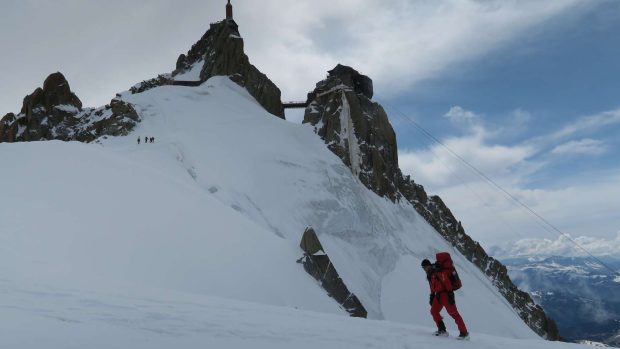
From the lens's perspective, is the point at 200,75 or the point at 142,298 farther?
the point at 200,75

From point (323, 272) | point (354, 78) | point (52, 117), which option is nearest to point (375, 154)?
point (354, 78)

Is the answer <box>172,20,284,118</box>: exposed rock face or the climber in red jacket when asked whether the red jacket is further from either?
<box>172,20,284,118</box>: exposed rock face

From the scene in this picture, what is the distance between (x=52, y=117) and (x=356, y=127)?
38.2m

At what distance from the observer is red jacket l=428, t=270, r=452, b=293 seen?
10.2 m

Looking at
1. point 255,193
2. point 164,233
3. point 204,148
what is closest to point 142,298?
point 164,233

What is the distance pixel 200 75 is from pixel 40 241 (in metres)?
59.8

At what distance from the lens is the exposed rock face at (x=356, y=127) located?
53312mm

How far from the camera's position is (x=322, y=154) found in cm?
4922

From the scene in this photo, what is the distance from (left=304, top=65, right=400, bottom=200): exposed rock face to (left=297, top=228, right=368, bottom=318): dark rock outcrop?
2454 centimetres

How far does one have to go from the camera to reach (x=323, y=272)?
2572cm

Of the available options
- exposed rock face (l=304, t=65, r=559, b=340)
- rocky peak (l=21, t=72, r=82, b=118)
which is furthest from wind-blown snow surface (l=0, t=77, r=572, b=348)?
rocky peak (l=21, t=72, r=82, b=118)

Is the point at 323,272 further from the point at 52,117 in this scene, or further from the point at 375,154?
the point at 52,117

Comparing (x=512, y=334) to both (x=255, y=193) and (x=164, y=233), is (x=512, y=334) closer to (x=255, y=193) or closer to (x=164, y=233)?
(x=255, y=193)

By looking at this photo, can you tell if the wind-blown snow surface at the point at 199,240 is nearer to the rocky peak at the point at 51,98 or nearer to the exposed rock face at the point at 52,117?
the exposed rock face at the point at 52,117
